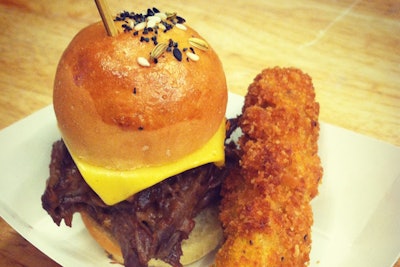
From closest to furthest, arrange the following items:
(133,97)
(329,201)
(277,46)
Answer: (133,97) → (329,201) → (277,46)

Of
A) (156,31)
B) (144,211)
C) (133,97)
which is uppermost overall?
(156,31)

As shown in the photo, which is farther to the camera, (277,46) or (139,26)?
(277,46)

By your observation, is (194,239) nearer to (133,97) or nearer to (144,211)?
(144,211)

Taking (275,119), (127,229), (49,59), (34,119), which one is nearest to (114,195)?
(127,229)

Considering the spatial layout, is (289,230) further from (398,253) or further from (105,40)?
(105,40)

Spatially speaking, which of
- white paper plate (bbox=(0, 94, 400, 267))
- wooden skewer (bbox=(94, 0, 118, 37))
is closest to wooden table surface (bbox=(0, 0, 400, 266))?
white paper plate (bbox=(0, 94, 400, 267))

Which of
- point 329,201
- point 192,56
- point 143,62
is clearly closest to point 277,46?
point 329,201

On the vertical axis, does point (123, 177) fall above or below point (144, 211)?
above
